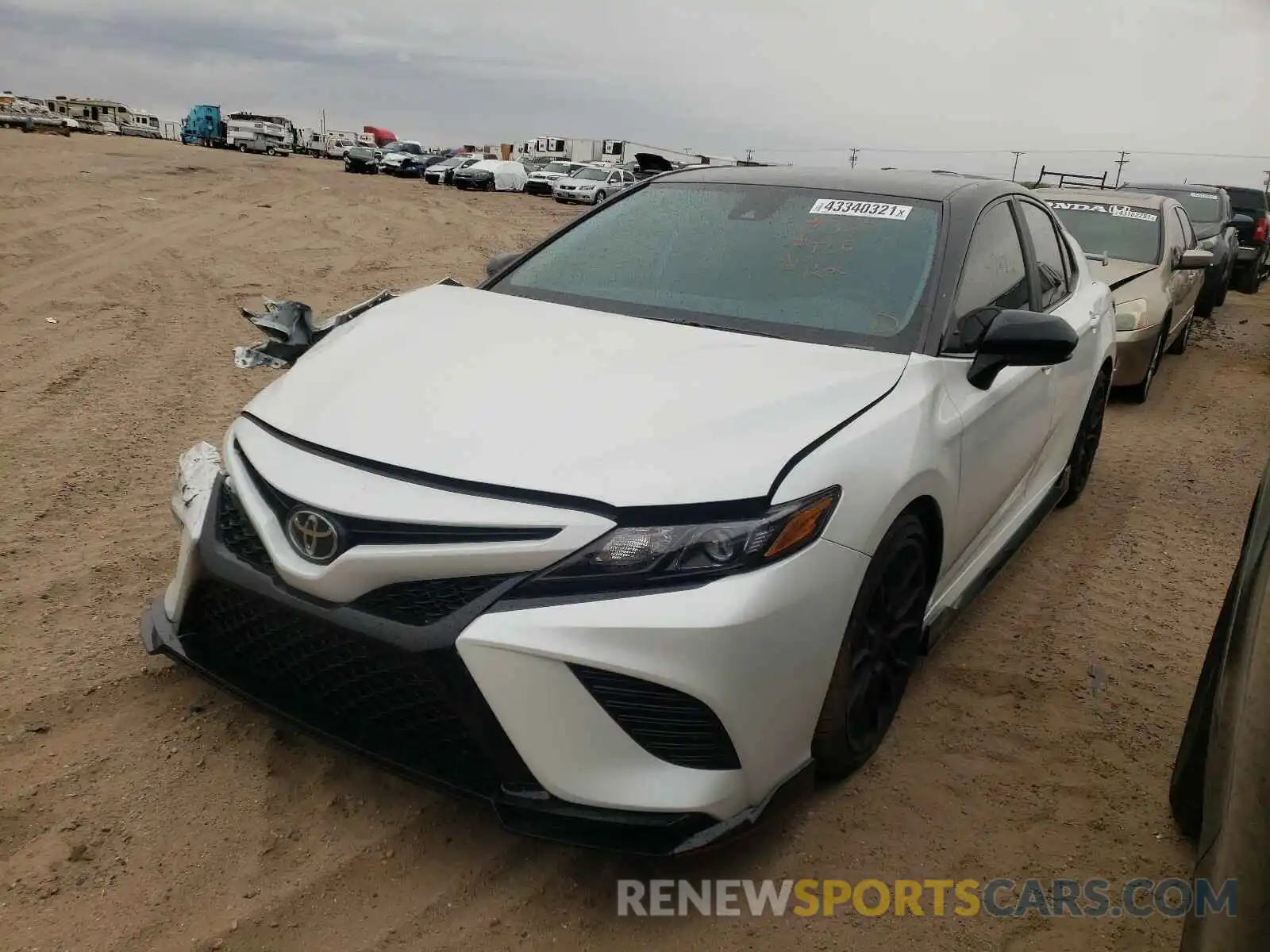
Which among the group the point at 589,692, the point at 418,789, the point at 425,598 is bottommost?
the point at 418,789

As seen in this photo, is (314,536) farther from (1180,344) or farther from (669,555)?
(1180,344)

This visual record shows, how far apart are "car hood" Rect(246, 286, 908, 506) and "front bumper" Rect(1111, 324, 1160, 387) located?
18.2ft

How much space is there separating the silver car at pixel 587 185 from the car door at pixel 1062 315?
24880 mm

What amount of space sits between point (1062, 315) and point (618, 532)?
2.88 metres

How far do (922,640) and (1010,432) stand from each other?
88cm

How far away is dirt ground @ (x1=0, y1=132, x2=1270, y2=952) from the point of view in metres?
2.17

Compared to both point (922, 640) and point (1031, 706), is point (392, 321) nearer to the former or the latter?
point (922, 640)

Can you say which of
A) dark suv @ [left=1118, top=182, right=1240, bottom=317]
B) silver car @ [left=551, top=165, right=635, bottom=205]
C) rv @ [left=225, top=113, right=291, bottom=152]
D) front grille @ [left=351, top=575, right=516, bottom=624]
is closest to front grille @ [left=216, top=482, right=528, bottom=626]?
front grille @ [left=351, top=575, right=516, bottom=624]

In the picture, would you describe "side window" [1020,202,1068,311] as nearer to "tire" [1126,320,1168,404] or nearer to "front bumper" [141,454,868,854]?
"front bumper" [141,454,868,854]

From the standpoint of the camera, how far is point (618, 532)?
1.96 m

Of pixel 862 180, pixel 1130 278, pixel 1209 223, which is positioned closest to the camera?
pixel 862 180

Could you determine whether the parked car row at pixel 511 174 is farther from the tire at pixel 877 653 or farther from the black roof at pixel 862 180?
the tire at pixel 877 653

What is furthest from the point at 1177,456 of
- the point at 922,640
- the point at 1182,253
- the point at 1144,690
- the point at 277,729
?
the point at 277,729

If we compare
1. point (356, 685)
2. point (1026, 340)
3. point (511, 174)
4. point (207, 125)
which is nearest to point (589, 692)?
point (356, 685)
